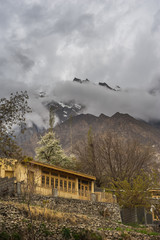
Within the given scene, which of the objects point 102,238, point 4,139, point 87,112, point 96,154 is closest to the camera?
point 4,139

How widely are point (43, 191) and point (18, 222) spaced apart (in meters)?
11.7

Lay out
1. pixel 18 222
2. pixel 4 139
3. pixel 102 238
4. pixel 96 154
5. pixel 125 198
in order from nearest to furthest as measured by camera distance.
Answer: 1. pixel 4 139
2. pixel 18 222
3. pixel 102 238
4. pixel 125 198
5. pixel 96 154

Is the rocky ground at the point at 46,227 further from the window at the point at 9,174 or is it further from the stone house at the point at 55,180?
the window at the point at 9,174

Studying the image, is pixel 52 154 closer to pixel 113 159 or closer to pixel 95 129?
pixel 113 159

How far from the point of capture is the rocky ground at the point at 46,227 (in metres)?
17.5

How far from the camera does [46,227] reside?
18.9 meters

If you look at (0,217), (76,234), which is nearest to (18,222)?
(0,217)

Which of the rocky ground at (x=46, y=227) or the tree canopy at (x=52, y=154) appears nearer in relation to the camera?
the rocky ground at (x=46, y=227)

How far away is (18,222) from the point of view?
18.3 metres

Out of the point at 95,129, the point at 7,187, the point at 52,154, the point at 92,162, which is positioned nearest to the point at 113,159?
the point at 92,162

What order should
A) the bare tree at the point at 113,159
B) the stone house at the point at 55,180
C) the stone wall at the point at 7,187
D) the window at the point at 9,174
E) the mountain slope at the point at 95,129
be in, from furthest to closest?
the mountain slope at the point at 95,129 < the bare tree at the point at 113,159 < the window at the point at 9,174 < the stone house at the point at 55,180 < the stone wall at the point at 7,187

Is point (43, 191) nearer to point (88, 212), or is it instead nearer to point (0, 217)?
point (88, 212)

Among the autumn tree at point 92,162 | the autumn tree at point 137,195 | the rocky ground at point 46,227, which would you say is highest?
the autumn tree at point 92,162

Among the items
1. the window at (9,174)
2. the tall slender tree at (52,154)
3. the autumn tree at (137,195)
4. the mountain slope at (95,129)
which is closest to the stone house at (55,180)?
the window at (9,174)
